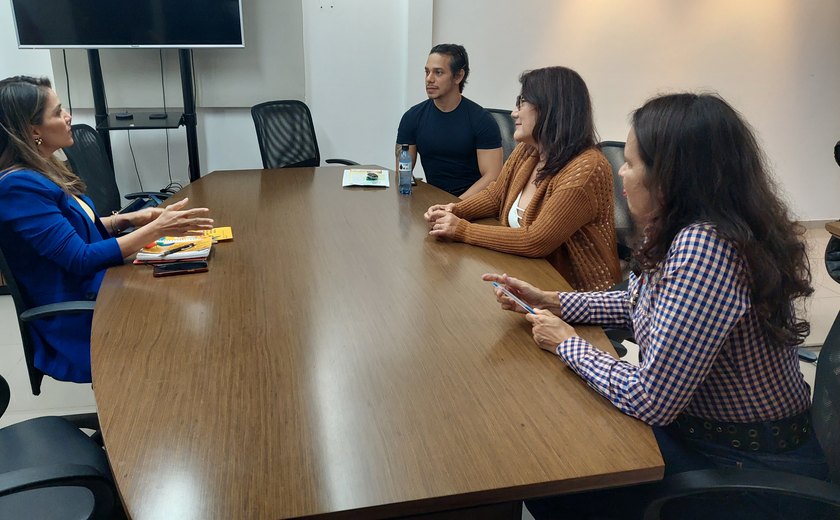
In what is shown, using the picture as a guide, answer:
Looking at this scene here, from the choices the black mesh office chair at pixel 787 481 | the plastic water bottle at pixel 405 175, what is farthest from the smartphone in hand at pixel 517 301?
the plastic water bottle at pixel 405 175

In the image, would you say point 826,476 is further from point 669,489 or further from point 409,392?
point 409,392

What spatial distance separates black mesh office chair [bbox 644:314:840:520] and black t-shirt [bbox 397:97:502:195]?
2.17 metres

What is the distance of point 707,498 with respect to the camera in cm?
120

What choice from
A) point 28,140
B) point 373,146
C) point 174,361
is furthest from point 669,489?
point 373,146

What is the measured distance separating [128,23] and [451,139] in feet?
7.14

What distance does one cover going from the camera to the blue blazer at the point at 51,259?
175 cm

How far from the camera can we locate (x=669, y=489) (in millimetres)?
1101

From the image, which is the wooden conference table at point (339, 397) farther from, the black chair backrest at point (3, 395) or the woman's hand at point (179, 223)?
the black chair backrest at point (3, 395)

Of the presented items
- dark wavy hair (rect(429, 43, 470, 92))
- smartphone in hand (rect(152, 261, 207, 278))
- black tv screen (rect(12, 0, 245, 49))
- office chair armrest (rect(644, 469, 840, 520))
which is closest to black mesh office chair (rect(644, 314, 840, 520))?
office chair armrest (rect(644, 469, 840, 520))

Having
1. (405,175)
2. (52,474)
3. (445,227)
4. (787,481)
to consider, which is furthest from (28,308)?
(787,481)

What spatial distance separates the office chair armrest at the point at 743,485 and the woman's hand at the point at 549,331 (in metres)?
0.36

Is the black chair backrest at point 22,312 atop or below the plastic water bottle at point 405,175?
below

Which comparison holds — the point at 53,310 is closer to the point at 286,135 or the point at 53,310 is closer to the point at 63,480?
the point at 63,480

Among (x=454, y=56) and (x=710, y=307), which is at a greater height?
(x=454, y=56)
